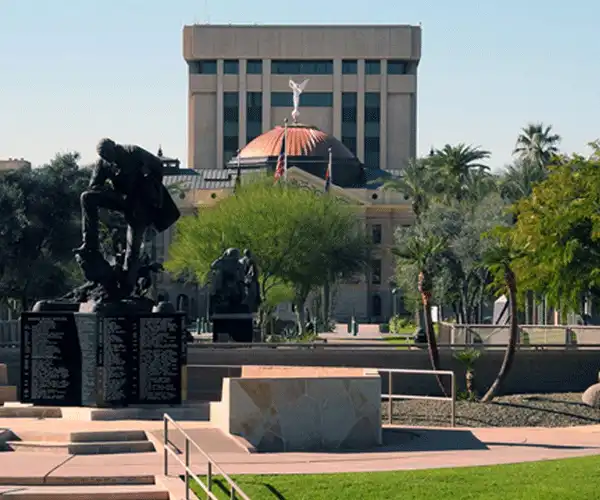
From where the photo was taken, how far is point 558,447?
24062mm

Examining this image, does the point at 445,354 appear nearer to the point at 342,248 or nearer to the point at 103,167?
the point at 103,167

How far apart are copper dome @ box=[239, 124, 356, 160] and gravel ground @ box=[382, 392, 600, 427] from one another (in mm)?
108654

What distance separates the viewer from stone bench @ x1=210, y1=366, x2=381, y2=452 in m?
23.7

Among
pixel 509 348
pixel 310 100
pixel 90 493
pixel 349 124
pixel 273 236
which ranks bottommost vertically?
pixel 90 493

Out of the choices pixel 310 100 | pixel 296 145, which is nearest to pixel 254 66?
pixel 310 100

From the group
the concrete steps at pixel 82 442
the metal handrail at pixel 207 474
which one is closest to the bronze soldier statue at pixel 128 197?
the concrete steps at pixel 82 442

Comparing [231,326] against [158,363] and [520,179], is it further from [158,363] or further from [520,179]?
[520,179]

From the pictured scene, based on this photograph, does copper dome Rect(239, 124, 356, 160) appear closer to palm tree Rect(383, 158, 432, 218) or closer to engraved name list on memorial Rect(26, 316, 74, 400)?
palm tree Rect(383, 158, 432, 218)

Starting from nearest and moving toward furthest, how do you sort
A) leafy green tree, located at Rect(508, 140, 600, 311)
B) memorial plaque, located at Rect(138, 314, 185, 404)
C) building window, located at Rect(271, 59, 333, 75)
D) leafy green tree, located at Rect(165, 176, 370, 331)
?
1. memorial plaque, located at Rect(138, 314, 185, 404)
2. leafy green tree, located at Rect(508, 140, 600, 311)
3. leafy green tree, located at Rect(165, 176, 370, 331)
4. building window, located at Rect(271, 59, 333, 75)

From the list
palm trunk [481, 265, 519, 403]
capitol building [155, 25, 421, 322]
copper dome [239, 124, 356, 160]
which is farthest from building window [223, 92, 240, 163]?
palm trunk [481, 265, 519, 403]

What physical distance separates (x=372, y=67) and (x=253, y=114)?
14.1 meters

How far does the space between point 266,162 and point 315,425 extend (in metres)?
117

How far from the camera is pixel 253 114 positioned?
179375 mm

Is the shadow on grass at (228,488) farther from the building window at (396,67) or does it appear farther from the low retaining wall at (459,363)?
the building window at (396,67)
